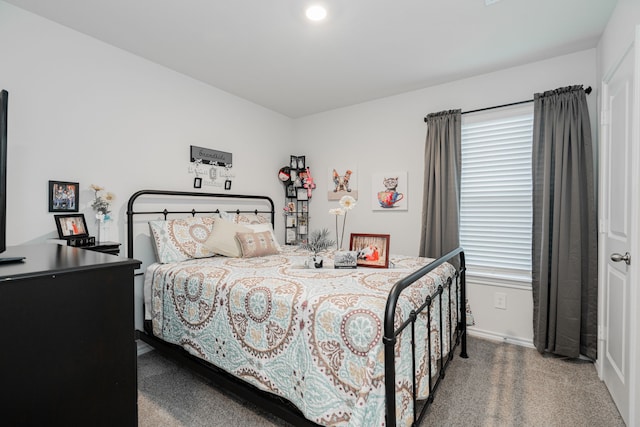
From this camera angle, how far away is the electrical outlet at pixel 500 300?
2934mm

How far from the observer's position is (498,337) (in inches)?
116

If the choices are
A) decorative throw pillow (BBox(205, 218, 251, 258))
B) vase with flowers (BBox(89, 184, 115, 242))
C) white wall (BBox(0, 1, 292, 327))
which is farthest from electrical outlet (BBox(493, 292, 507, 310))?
vase with flowers (BBox(89, 184, 115, 242))

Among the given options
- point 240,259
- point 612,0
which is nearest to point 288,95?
point 240,259

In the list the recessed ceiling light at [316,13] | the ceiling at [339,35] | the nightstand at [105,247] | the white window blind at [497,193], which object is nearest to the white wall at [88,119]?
the ceiling at [339,35]

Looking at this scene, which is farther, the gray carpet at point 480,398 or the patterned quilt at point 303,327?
the gray carpet at point 480,398

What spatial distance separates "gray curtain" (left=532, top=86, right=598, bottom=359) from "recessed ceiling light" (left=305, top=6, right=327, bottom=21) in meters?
2.02

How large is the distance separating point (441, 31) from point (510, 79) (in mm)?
1058

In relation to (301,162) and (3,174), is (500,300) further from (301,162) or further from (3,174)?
Result: (3,174)

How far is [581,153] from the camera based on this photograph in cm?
251

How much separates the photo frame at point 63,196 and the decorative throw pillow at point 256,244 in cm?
123

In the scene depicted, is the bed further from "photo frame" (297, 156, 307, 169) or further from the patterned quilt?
"photo frame" (297, 156, 307, 169)

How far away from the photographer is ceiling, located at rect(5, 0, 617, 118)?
6.77 feet

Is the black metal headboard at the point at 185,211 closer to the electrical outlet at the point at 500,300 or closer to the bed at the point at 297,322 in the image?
the bed at the point at 297,322

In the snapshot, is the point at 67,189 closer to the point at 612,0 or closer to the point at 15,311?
the point at 15,311
